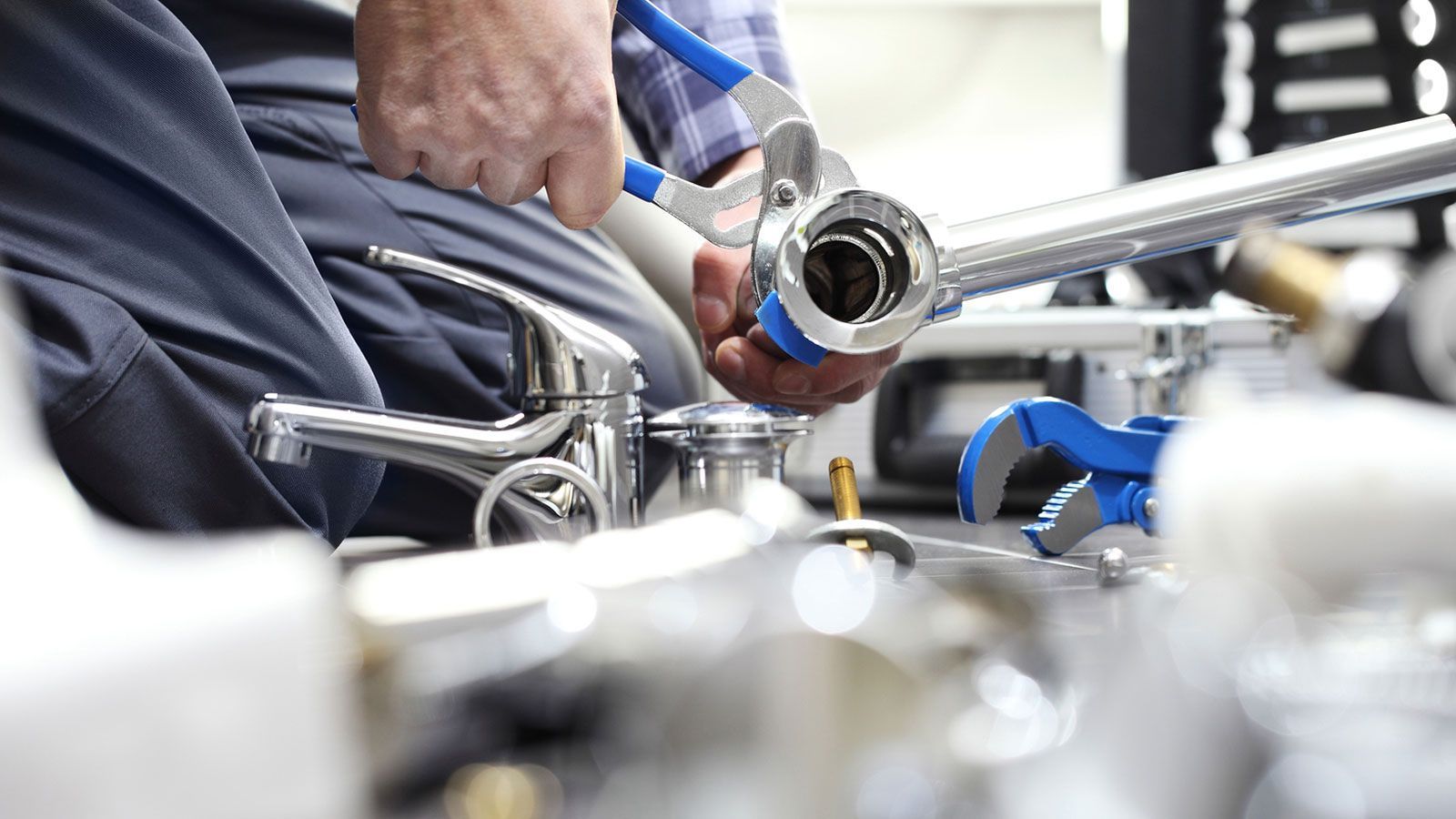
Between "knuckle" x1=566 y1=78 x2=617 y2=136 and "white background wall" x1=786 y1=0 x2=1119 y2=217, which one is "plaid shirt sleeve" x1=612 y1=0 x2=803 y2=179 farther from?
"white background wall" x1=786 y1=0 x2=1119 y2=217

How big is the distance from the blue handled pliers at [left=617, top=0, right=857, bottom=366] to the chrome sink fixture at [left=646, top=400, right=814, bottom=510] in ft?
0.19

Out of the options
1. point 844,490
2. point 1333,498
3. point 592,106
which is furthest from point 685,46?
point 1333,498

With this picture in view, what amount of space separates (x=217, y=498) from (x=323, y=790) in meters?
0.29

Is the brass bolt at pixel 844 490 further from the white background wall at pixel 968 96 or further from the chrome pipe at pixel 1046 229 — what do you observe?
the white background wall at pixel 968 96

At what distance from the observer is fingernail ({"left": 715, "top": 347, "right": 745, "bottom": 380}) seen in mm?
601

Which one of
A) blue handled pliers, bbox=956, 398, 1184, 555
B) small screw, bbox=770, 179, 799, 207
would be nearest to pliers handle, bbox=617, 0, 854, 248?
small screw, bbox=770, 179, 799, 207

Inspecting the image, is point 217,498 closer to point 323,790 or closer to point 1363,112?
point 323,790

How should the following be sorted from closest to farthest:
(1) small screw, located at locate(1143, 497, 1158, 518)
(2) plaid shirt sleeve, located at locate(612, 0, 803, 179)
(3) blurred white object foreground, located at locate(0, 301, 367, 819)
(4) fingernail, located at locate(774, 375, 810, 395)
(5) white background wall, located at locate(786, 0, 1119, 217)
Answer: (3) blurred white object foreground, located at locate(0, 301, 367, 819)
(1) small screw, located at locate(1143, 497, 1158, 518)
(4) fingernail, located at locate(774, 375, 810, 395)
(2) plaid shirt sleeve, located at locate(612, 0, 803, 179)
(5) white background wall, located at locate(786, 0, 1119, 217)

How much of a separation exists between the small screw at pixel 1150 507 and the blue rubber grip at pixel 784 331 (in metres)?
0.15

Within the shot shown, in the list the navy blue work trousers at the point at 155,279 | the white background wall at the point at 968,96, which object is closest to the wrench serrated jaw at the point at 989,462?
the navy blue work trousers at the point at 155,279

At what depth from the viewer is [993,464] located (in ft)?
1.42

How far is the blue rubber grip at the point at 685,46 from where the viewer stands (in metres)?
0.41

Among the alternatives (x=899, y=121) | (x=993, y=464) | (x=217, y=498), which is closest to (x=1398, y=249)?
(x=899, y=121)

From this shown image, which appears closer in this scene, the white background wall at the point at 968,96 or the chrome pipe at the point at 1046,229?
the chrome pipe at the point at 1046,229
